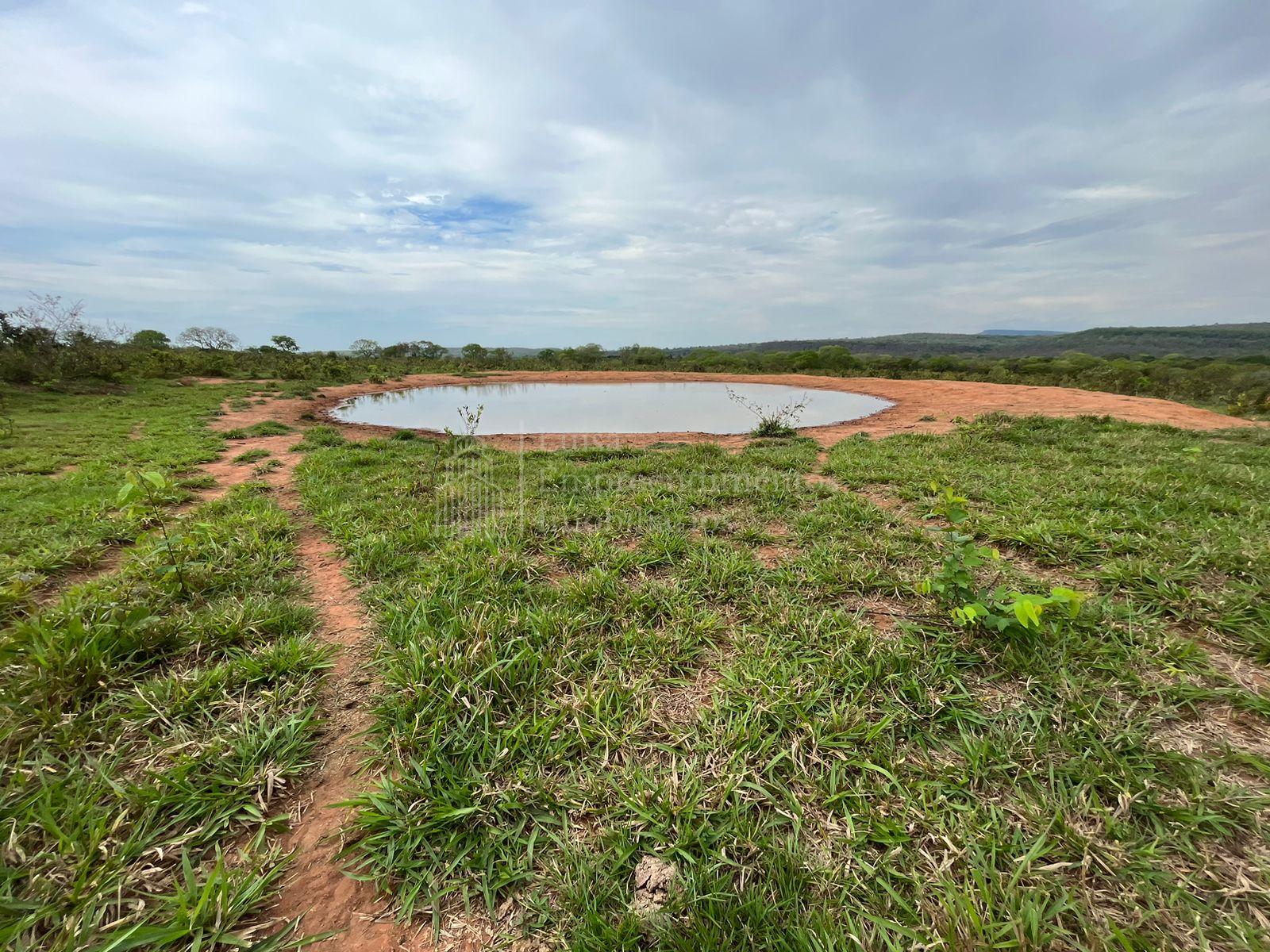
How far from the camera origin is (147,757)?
1.45 meters

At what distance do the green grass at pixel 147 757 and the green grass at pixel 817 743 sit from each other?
0.34 m

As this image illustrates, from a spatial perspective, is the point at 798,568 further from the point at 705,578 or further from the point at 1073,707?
the point at 1073,707

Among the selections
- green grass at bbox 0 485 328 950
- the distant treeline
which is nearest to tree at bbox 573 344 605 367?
the distant treeline

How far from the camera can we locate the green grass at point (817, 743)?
3.67 ft

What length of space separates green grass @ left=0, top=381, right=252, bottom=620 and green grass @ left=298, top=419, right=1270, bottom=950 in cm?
171

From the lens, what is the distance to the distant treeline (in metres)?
11.2

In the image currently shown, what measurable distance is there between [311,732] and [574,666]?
1.03 m

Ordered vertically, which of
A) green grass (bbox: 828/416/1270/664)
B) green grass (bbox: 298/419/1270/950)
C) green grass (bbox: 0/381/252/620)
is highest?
green grass (bbox: 0/381/252/620)

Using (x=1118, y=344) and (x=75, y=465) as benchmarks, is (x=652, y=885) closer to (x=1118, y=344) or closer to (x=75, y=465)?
(x=75, y=465)

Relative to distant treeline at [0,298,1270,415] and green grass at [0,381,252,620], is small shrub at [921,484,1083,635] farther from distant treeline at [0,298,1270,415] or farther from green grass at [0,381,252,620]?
distant treeline at [0,298,1270,415]

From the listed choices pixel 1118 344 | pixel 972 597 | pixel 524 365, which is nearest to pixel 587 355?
pixel 524 365

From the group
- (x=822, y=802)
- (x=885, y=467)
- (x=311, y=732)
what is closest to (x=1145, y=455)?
(x=885, y=467)

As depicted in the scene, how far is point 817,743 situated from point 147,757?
7.59 feet

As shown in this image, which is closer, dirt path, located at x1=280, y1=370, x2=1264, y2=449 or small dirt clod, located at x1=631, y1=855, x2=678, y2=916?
small dirt clod, located at x1=631, y1=855, x2=678, y2=916
